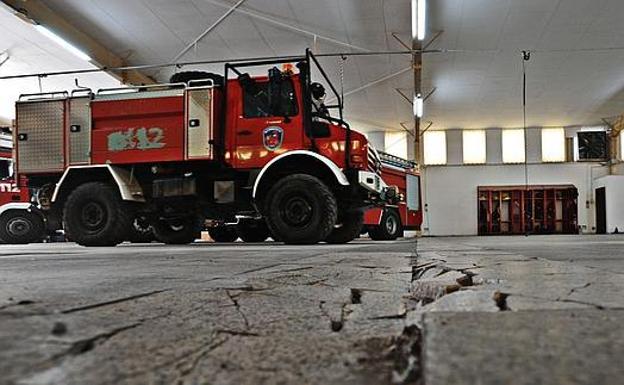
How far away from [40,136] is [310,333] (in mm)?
7332

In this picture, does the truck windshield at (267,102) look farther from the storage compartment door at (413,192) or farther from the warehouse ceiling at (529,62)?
the storage compartment door at (413,192)

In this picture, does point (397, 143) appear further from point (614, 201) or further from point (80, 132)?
point (80, 132)

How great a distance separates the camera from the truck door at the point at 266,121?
6469 mm

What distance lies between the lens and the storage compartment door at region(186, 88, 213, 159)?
267 inches

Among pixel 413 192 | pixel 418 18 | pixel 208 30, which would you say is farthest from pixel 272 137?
pixel 413 192

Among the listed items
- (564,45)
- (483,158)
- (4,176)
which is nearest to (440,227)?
(483,158)

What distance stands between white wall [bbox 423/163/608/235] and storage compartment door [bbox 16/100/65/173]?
17132 mm

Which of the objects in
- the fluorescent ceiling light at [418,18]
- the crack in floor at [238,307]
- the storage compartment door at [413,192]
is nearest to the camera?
the crack in floor at [238,307]

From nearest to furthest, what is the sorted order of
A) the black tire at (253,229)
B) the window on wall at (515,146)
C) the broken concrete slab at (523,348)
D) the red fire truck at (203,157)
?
the broken concrete slab at (523,348) → the red fire truck at (203,157) → the black tire at (253,229) → the window on wall at (515,146)

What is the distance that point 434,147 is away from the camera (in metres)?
22.6

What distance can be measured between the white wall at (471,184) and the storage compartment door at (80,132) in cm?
1709

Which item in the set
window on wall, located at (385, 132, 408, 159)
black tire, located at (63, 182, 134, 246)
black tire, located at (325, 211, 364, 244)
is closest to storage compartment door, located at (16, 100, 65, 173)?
black tire, located at (63, 182, 134, 246)

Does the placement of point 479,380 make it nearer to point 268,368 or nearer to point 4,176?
point 268,368

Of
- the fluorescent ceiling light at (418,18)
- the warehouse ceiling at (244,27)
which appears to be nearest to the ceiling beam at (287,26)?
the warehouse ceiling at (244,27)
